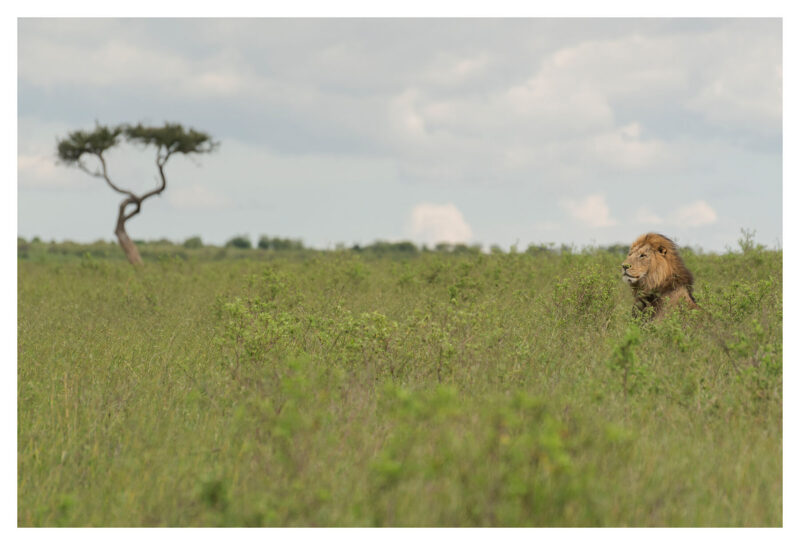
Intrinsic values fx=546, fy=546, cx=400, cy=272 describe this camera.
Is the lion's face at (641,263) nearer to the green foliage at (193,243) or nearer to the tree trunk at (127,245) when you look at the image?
the tree trunk at (127,245)

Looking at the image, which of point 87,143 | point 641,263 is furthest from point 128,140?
point 641,263

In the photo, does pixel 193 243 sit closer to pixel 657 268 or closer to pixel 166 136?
pixel 166 136

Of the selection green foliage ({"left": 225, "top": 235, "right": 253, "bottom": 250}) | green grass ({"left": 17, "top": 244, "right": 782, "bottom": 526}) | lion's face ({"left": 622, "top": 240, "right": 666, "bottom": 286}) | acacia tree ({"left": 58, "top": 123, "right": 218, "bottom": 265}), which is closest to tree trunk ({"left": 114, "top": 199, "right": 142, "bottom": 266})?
acacia tree ({"left": 58, "top": 123, "right": 218, "bottom": 265})

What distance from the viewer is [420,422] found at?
12.9 feet

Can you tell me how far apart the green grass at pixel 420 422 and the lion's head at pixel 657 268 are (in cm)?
45

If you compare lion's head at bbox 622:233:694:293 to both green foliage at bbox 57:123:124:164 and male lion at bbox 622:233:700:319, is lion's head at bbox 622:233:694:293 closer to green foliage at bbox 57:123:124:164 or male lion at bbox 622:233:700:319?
male lion at bbox 622:233:700:319

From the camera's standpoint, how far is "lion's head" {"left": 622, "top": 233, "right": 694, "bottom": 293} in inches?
276

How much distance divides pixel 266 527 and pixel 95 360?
4.32 m

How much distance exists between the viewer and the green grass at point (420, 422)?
3.21 meters

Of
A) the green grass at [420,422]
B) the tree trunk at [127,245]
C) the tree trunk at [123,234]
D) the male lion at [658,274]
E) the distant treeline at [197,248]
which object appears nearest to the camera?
the green grass at [420,422]

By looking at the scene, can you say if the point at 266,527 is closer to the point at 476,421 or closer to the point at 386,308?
the point at 476,421

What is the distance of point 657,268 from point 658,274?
0.26ft

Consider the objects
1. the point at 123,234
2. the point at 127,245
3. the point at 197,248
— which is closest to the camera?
the point at 127,245

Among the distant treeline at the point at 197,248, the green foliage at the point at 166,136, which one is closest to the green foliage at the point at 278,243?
the distant treeline at the point at 197,248
